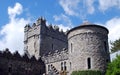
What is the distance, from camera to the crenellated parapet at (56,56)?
40872 mm

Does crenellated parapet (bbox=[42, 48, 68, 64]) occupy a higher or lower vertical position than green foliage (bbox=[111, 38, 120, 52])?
lower

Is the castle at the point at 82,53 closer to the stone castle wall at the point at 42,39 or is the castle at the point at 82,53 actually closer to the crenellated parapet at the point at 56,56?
the crenellated parapet at the point at 56,56

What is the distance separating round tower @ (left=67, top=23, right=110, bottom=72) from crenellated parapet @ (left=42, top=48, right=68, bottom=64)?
386 centimetres

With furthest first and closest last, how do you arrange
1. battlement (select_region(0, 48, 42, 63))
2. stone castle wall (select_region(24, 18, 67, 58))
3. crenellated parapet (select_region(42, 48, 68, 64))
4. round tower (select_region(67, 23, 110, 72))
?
stone castle wall (select_region(24, 18, 67, 58)), crenellated parapet (select_region(42, 48, 68, 64)), battlement (select_region(0, 48, 42, 63)), round tower (select_region(67, 23, 110, 72))

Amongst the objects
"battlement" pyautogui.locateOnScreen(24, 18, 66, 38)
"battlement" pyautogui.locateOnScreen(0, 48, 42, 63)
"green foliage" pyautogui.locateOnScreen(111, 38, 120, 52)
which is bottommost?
"battlement" pyautogui.locateOnScreen(0, 48, 42, 63)

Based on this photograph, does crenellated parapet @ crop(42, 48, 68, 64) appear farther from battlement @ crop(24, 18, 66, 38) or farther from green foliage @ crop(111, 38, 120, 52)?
green foliage @ crop(111, 38, 120, 52)

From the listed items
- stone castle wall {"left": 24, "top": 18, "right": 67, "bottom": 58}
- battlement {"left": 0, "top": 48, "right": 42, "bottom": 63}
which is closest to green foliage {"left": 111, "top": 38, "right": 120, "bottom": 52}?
stone castle wall {"left": 24, "top": 18, "right": 67, "bottom": 58}

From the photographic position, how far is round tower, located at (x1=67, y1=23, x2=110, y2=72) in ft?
114

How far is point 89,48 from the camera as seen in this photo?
115 ft

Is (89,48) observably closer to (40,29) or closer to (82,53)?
(82,53)

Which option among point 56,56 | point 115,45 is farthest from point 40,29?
point 115,45

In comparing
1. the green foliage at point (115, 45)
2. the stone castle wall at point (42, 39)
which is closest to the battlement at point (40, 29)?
the stone castle wall at point (42, 39)

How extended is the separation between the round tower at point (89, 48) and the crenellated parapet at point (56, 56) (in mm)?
3856

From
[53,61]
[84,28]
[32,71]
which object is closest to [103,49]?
[84,28]
